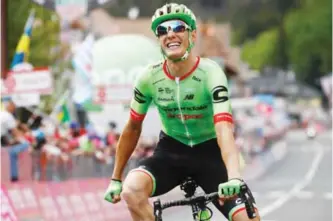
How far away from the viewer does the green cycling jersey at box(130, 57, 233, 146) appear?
22.0 ft

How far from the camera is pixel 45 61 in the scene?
47781 millimetres

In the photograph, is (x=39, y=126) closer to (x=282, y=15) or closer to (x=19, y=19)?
(x=19, y=19)

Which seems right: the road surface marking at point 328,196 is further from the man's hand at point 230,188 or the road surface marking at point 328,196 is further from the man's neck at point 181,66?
the man's hand at point 230,188

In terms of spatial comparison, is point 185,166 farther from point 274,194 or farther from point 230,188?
point 274,194

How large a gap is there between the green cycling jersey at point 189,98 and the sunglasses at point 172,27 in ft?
0.93

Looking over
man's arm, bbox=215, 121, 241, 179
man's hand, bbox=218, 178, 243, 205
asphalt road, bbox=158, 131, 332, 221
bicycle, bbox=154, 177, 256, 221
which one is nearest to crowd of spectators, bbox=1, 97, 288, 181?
asphalt road, bbox=158, 131, 332, 221

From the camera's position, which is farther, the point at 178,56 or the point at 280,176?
the point at 280,176

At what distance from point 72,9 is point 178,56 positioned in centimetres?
1661

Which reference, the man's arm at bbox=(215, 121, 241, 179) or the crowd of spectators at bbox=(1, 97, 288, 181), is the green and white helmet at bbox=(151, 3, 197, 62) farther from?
the crowd of spectators at bbox=(1, 97, 288, 181)

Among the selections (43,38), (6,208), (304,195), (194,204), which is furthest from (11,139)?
(43,38)

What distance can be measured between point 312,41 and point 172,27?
139274 mm

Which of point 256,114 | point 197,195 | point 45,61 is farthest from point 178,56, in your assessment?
point 256,114

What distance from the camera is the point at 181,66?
Answer: 6777 millimetres

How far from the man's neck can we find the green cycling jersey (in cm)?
2
